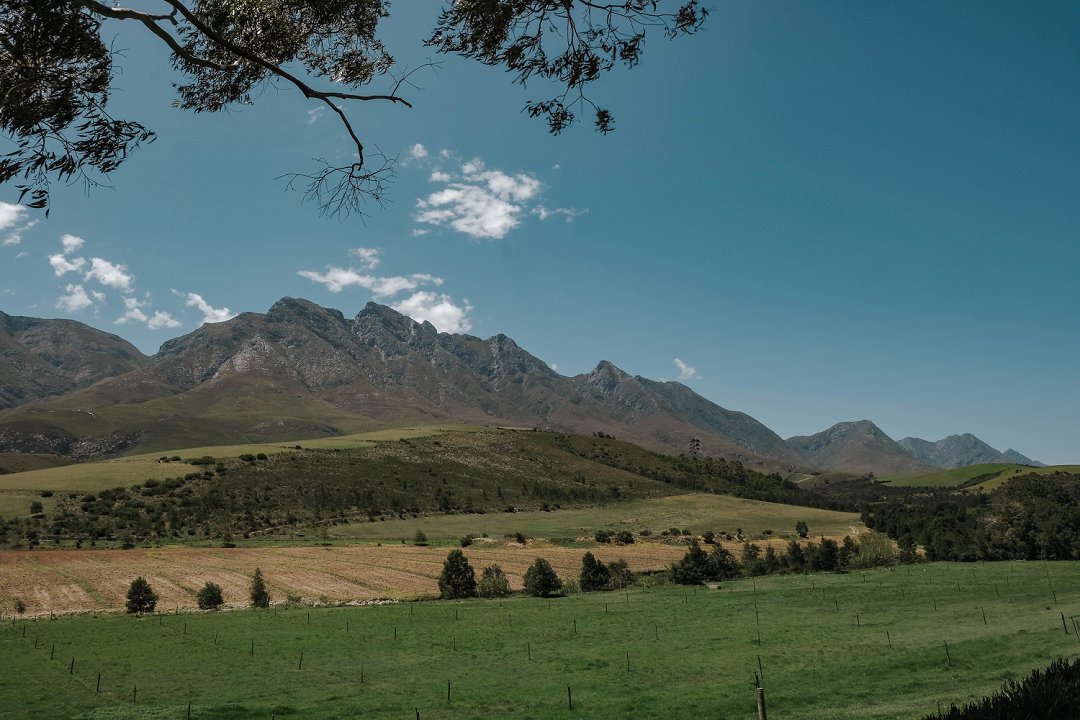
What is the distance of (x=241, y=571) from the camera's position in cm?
7312

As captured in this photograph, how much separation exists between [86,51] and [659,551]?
323 feet

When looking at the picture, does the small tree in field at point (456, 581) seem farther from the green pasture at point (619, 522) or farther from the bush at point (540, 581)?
the green pasture at point (619, 522)

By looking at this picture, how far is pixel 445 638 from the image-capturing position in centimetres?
4691

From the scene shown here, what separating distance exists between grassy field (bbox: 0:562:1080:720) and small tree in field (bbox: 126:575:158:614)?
2484 millimetres

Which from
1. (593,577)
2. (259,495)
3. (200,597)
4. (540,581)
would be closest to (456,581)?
(540,581)

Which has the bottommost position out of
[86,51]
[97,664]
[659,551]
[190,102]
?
[659,551]

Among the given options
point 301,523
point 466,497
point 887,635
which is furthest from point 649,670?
point 466,497

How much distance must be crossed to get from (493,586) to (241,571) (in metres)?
31.0

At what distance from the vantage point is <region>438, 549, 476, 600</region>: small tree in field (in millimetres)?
65312

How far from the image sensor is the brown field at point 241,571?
59406 mm

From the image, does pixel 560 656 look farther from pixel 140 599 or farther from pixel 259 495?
pixel 259 495

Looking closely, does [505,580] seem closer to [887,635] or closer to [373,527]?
[887,635]

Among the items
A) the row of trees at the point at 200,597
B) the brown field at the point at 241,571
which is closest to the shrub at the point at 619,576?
the brown field at the point at 241,571

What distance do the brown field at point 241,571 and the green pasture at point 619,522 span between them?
20958mm
